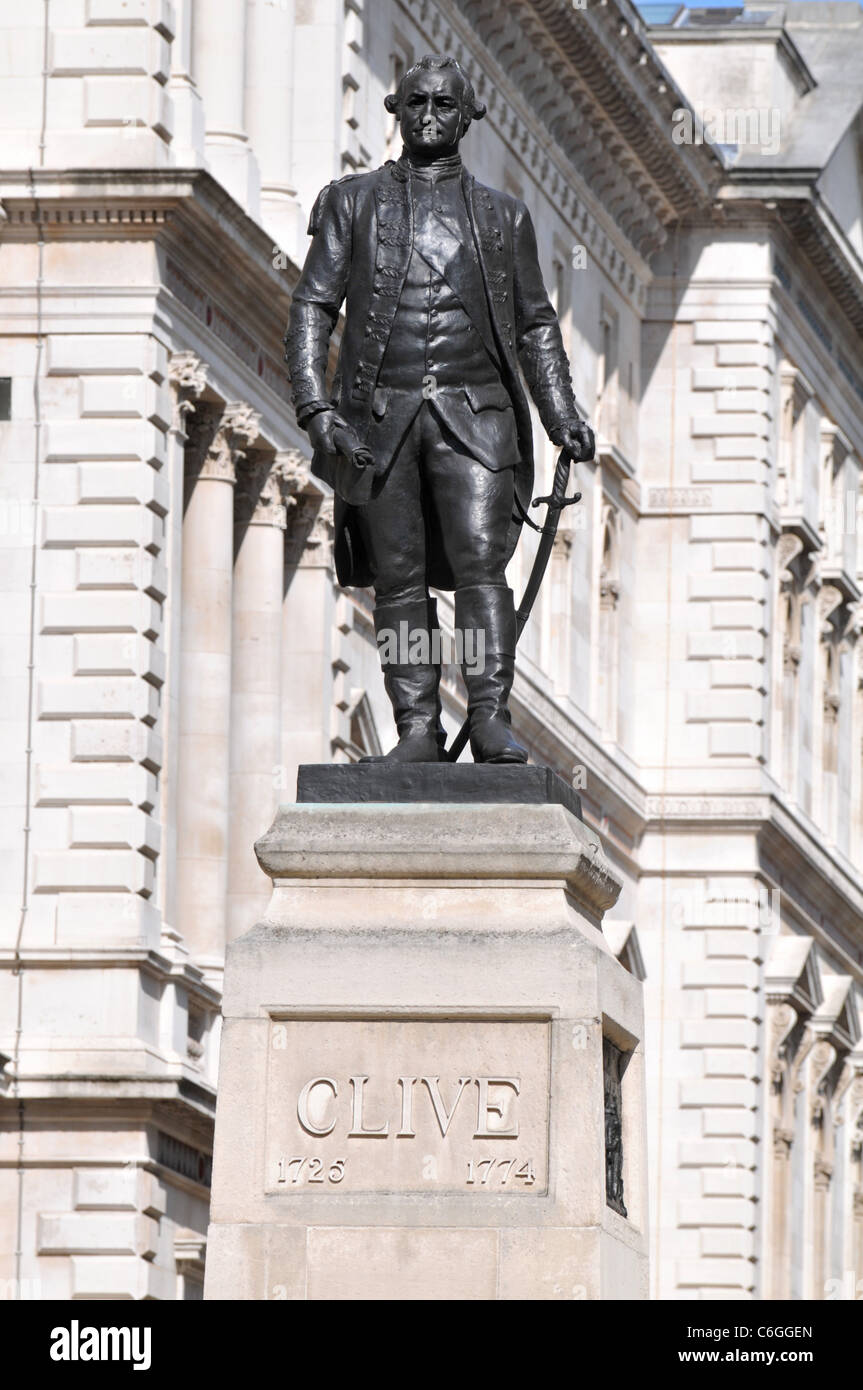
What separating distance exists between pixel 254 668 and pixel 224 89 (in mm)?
5555

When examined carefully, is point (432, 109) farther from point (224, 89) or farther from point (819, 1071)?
point (819, 1071)

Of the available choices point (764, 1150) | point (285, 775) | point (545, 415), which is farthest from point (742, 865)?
point (545, 415)

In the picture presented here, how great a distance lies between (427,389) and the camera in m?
18.6

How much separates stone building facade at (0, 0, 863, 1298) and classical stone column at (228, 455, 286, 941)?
43mm

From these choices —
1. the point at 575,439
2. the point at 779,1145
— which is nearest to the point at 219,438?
the point at 575,439

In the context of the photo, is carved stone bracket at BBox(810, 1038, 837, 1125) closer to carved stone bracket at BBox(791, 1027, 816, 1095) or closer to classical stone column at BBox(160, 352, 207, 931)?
carved stone bracket at BBox(791, 1027, 816, 1095)

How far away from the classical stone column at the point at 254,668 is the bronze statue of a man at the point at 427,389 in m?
22.9

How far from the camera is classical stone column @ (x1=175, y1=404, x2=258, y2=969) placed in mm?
40281

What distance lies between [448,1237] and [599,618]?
44.6 m

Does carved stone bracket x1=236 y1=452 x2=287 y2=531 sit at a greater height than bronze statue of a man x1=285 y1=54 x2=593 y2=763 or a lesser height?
greater

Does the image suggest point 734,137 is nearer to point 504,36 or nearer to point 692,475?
point 692,475

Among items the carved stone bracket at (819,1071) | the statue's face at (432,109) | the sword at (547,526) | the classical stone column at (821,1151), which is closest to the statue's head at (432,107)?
the statue's face at (432,109)

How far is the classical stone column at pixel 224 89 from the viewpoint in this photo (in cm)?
4131

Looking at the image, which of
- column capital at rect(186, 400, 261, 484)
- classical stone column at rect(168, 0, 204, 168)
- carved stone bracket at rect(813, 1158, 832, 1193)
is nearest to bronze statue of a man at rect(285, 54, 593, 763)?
classical stone column at rect(168, 0, 204, 168)
